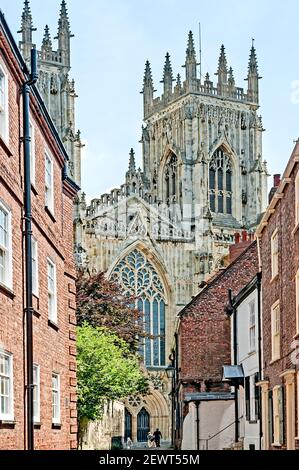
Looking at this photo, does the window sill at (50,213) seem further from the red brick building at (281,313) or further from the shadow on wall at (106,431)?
the shadow on wall at (106,431)

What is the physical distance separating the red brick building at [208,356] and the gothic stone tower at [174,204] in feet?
113

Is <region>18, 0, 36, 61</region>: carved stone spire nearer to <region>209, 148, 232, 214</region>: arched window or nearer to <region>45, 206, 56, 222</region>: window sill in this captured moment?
<region>209, 148, 232, 214</region>: arched window

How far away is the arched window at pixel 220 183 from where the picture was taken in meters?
89.4

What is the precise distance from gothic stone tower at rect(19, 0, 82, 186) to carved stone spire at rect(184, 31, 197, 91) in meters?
10.4

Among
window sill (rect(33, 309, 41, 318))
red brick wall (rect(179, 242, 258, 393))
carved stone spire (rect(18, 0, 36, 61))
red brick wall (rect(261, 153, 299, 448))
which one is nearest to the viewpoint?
window sill (rect(33, 309, 41, 318))

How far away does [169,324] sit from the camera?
79.1 m

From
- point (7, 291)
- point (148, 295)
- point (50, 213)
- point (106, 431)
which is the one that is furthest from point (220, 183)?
point (7, 291)

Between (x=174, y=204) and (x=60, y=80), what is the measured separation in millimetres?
12822

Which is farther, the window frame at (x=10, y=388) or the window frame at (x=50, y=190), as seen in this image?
the window frame at (x=50, y=190)

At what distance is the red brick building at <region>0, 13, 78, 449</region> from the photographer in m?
17.0

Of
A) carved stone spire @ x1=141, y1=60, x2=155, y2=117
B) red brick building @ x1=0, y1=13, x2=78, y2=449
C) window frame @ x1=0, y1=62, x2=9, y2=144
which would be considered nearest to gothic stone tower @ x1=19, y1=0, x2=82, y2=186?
carved stone spire @ x1=141, y1=60, x2=155, y2=117

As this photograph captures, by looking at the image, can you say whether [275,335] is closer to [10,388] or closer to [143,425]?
[10,388]

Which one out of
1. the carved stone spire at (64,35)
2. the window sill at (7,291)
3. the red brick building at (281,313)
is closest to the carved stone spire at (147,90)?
the carved stone spire at (64,35)

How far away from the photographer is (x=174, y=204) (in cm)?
8706
